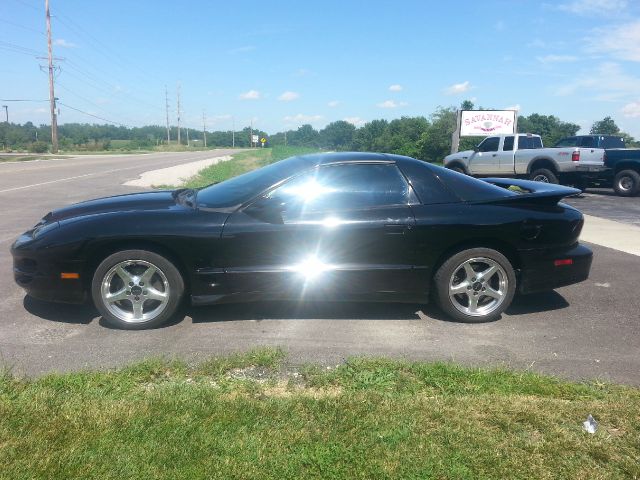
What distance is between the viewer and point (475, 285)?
15.0 feet

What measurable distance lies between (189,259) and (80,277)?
87 centimetres

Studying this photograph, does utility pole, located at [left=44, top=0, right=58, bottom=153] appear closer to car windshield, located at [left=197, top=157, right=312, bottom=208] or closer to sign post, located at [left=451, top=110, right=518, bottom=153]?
sign post, located at [left=451, top=110, right=518, bottom=153]

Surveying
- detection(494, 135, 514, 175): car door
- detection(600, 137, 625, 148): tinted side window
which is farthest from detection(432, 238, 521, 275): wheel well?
detection(600, 137, 625, 148): tinted side window

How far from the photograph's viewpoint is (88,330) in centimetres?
425

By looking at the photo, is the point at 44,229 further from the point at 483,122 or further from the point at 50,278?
the point at 483,122

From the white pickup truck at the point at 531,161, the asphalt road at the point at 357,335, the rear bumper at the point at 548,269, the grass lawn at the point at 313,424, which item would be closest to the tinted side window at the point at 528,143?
the white pickup truck at the point at 531,161

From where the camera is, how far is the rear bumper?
15.1 feet

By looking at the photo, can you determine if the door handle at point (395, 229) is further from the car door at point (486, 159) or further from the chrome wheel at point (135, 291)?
the car door at point (486, 159)

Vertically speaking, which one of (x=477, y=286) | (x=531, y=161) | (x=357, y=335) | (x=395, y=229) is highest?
(x=531, y=161)

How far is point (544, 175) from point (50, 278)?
1426cm

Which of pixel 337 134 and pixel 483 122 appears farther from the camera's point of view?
pixel 337 134

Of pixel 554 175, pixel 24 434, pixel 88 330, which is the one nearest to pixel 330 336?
pixel 88 330

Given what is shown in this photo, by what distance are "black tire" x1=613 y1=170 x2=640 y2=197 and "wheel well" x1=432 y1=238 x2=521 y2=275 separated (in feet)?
42.0

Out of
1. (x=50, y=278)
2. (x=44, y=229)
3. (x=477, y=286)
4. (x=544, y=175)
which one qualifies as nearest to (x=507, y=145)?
(x=544, y=175)
